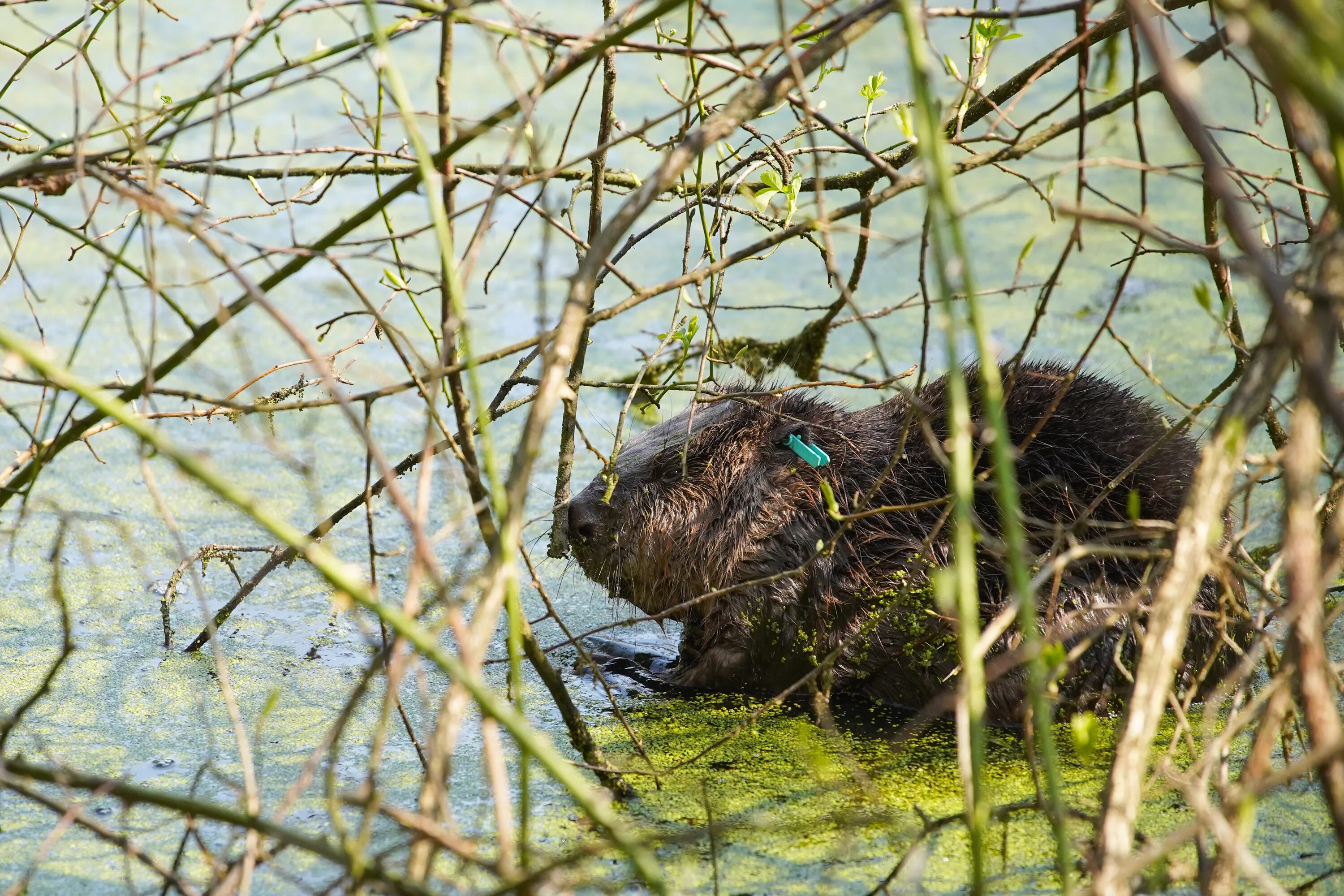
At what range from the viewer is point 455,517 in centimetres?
142

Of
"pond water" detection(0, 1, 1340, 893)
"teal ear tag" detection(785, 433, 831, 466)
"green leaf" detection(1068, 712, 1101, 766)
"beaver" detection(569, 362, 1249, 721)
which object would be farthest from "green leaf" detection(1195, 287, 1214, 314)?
"teal ear tag" detection(785, 433, 831, 466)

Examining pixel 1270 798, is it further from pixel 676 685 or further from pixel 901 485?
pixel 676 685

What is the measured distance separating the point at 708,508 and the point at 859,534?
41 centimetres

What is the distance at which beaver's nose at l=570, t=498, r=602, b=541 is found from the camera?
10.9ft

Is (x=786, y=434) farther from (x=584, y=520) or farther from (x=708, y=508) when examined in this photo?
(x=584, y=520)

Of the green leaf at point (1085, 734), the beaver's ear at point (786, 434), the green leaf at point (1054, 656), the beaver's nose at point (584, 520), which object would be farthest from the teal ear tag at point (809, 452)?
the green leaf at point (1085, 734)

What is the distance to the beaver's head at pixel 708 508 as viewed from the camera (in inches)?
129

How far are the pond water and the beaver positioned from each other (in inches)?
5.9

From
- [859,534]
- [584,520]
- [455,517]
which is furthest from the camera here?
[584,520]

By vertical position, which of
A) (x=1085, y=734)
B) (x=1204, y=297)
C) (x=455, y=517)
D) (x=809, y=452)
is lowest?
(x=1085, y=734)

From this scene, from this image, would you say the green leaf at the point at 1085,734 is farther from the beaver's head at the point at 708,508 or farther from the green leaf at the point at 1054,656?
the beaver's head at the point at 708,508

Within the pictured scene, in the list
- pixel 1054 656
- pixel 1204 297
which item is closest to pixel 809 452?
pixel 1204 297

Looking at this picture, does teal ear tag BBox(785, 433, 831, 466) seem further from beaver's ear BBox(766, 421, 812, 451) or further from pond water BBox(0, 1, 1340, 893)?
pond water BBox(0, 1, 1340, 893)

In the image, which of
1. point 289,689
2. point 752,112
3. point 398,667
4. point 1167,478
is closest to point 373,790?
point 398,667
